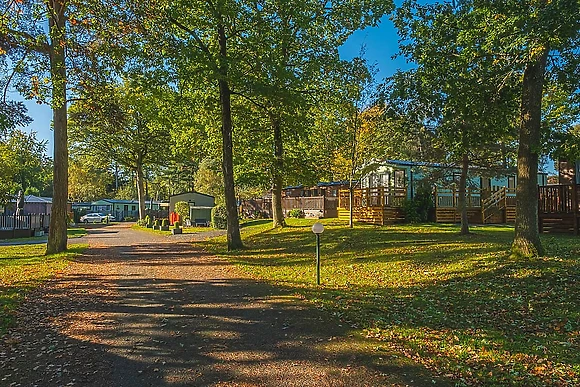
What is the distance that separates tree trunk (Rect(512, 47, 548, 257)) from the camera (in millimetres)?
8797

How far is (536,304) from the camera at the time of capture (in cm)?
634

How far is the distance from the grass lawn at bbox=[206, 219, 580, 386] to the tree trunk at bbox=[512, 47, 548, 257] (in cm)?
43

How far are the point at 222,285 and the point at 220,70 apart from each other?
7068 mm

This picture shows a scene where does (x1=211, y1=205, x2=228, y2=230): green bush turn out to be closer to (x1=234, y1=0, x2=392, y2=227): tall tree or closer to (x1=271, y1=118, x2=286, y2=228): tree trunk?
(x1=271, y1=118, x2=286, y2=228): tree trunk

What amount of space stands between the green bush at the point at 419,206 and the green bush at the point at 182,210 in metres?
19.8

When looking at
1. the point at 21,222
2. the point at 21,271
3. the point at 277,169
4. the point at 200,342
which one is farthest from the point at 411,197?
the point at 21,222

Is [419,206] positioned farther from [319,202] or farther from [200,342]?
[200,342]

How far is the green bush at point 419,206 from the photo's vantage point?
20.4 m

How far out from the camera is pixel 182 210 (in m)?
35.2

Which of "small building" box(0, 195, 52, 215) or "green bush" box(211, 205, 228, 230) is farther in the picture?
"small building" box(0, 195, 52, 215)

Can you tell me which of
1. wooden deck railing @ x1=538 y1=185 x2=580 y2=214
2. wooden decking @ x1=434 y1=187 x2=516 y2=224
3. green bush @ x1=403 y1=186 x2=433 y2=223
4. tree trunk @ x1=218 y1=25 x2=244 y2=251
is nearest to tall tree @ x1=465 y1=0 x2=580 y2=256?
wooden deck railing @ x1=538 y1=185 x2=580 y2=214

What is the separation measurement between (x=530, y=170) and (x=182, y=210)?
29960mm

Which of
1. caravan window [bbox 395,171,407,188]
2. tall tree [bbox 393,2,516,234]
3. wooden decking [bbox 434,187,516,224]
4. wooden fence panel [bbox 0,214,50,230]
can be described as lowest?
wooden fence panel [bbox 0,214,50,230]

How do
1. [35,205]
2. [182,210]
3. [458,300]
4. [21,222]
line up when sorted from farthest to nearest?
[182,210]
[35,205]
[21,222]
[458,300]
